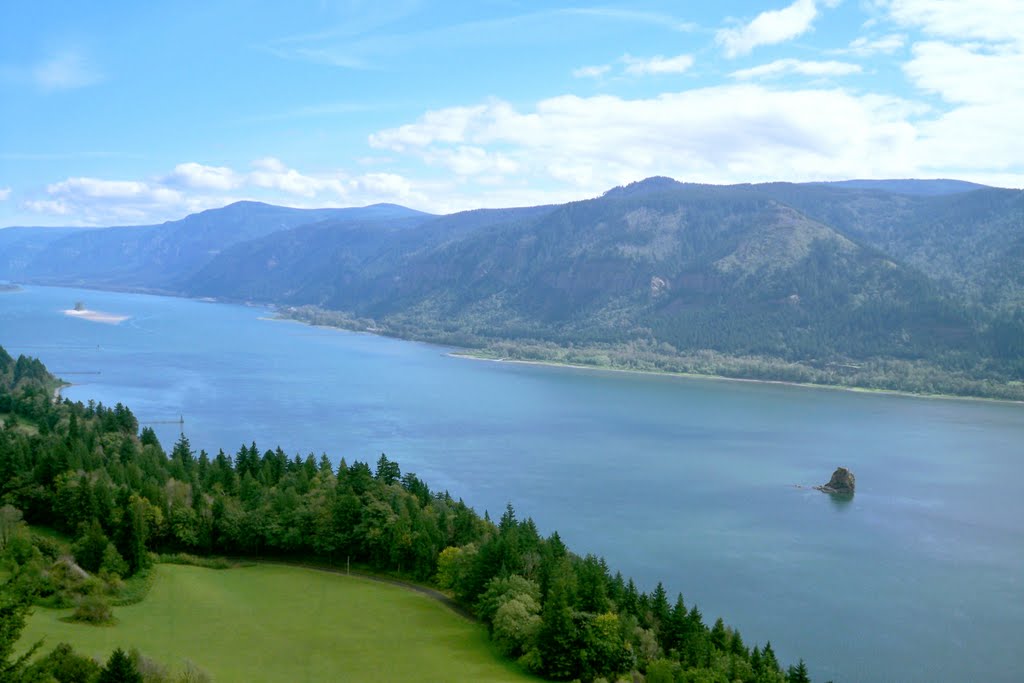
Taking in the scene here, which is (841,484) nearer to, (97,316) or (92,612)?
(92,612)

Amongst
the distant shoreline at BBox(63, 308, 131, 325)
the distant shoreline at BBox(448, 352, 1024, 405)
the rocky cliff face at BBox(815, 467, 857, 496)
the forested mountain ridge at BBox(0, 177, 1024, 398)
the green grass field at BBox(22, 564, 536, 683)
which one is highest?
the forested mountain ridge at BBox(0, 177, 1024, 398)

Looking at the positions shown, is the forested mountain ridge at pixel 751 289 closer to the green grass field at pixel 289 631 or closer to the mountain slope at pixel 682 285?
the mountain slope at pixel 682 285

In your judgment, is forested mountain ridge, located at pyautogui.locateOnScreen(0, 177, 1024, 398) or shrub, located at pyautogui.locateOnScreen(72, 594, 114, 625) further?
forested mountain ridge, located at pyautogui.locateOnScreen(0, 177, 1024, 398)

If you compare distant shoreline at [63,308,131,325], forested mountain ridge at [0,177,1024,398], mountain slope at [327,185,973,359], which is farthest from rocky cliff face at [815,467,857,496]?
distant shoreline at [63,308,131,325]

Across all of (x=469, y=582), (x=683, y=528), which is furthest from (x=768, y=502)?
(x=469, y=582)

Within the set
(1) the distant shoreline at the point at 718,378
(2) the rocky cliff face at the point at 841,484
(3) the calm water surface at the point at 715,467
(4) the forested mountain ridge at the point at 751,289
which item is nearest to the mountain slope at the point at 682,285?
(4) the forested mountain ridge at the point at 751,289

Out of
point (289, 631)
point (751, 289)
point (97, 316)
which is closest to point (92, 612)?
point (289, 631)

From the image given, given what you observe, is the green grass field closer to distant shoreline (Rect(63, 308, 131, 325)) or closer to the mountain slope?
the mountain slope
